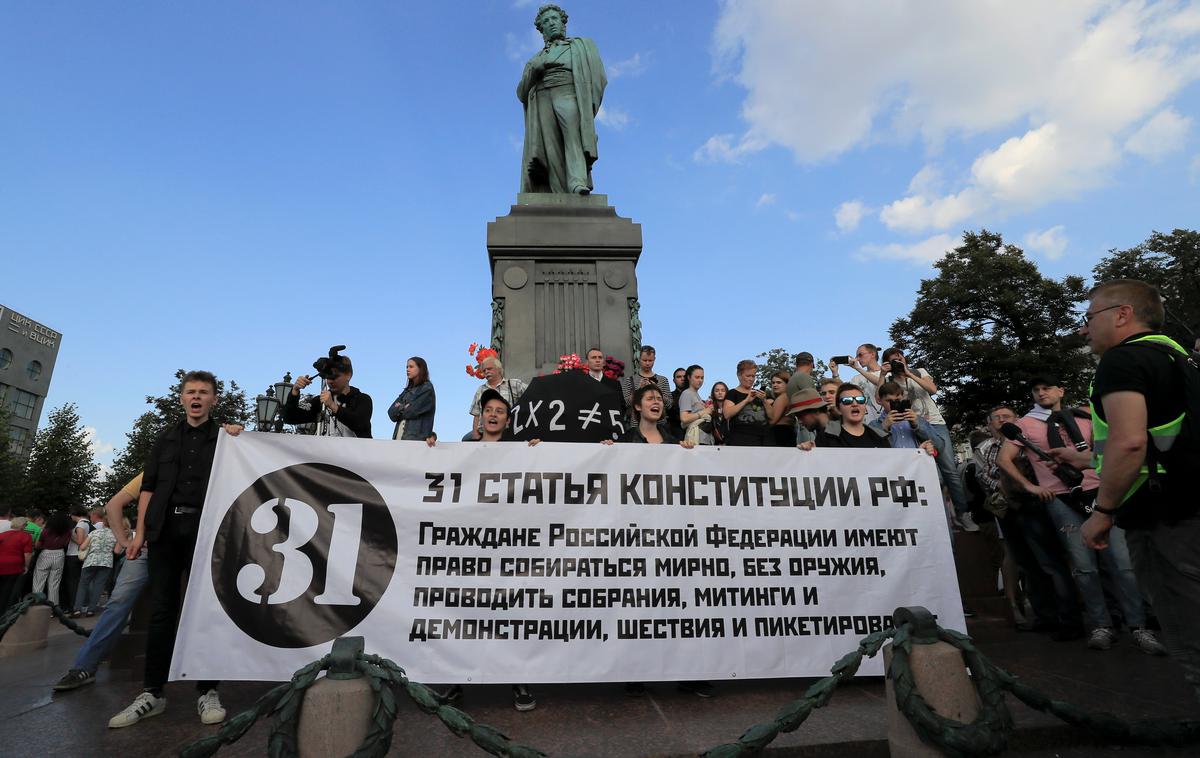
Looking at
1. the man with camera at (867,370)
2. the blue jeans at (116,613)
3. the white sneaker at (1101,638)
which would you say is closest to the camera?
the blue jeans at (116,613)

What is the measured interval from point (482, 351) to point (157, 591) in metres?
5.11

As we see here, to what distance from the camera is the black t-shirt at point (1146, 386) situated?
303 centimetres

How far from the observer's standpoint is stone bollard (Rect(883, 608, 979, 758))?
284 cm

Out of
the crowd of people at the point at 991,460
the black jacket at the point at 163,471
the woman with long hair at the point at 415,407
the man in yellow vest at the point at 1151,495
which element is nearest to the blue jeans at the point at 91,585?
the crowd of people at the point at 991,460

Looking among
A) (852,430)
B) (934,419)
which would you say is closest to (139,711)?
(852,430)

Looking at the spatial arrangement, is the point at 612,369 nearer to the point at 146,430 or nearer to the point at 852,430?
the point at 852,430

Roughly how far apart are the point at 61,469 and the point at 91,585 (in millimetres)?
29646

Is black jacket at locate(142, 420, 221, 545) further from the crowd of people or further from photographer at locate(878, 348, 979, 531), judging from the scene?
photographer at locate(878, 348, 979, 531)

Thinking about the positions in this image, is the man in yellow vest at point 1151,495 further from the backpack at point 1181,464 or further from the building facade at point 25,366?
the building facade at point 25,366

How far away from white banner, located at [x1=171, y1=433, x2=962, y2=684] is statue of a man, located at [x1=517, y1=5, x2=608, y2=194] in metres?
8.21

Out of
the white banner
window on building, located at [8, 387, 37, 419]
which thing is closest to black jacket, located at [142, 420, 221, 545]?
the white banner

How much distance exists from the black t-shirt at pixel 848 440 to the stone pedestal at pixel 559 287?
4.24 meters

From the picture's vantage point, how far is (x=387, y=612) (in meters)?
4.14

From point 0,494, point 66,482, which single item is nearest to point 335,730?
point 0,494
